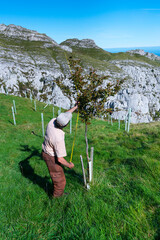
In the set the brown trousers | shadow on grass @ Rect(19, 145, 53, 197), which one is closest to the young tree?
the brown trousers

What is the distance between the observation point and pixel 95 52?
135250 millimetres

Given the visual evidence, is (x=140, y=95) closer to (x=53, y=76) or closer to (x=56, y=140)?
(x=53, y=76)

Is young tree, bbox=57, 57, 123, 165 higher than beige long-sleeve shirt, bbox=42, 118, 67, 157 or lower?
higher

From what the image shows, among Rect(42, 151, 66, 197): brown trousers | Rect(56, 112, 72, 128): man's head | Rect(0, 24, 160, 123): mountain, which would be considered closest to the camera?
Rect(56, 112, 72, 128): man's head

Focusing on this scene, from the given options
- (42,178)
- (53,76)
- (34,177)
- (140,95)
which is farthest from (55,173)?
(140,95)

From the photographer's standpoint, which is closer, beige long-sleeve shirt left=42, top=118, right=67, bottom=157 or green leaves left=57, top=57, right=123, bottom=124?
beige long-sleeve shirt left=42, top=118, right=67, bottom=157

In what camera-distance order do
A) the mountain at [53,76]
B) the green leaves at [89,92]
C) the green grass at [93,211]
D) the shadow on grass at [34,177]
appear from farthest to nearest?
the mountain at [53,76]
the green leaves at [89,92]
the shadow on grass at [34,177]
the green grass at [93,211]

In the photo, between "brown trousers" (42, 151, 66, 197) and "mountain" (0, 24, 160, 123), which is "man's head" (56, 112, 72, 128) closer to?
"brown trousers" (42, 151, 66, 197)

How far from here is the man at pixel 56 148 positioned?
3683 mm

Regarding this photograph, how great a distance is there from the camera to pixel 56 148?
3707mm

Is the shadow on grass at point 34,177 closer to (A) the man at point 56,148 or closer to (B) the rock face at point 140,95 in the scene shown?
(A) the man at point 56,148

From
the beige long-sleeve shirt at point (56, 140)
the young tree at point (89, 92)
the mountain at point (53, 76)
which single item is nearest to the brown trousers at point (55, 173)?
the beige long-sleeve shirt at point (56, 140)

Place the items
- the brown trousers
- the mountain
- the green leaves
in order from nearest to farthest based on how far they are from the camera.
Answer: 1. the brown trousers
2. the green leaves
3. the mountain

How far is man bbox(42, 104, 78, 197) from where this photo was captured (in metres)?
3.68
